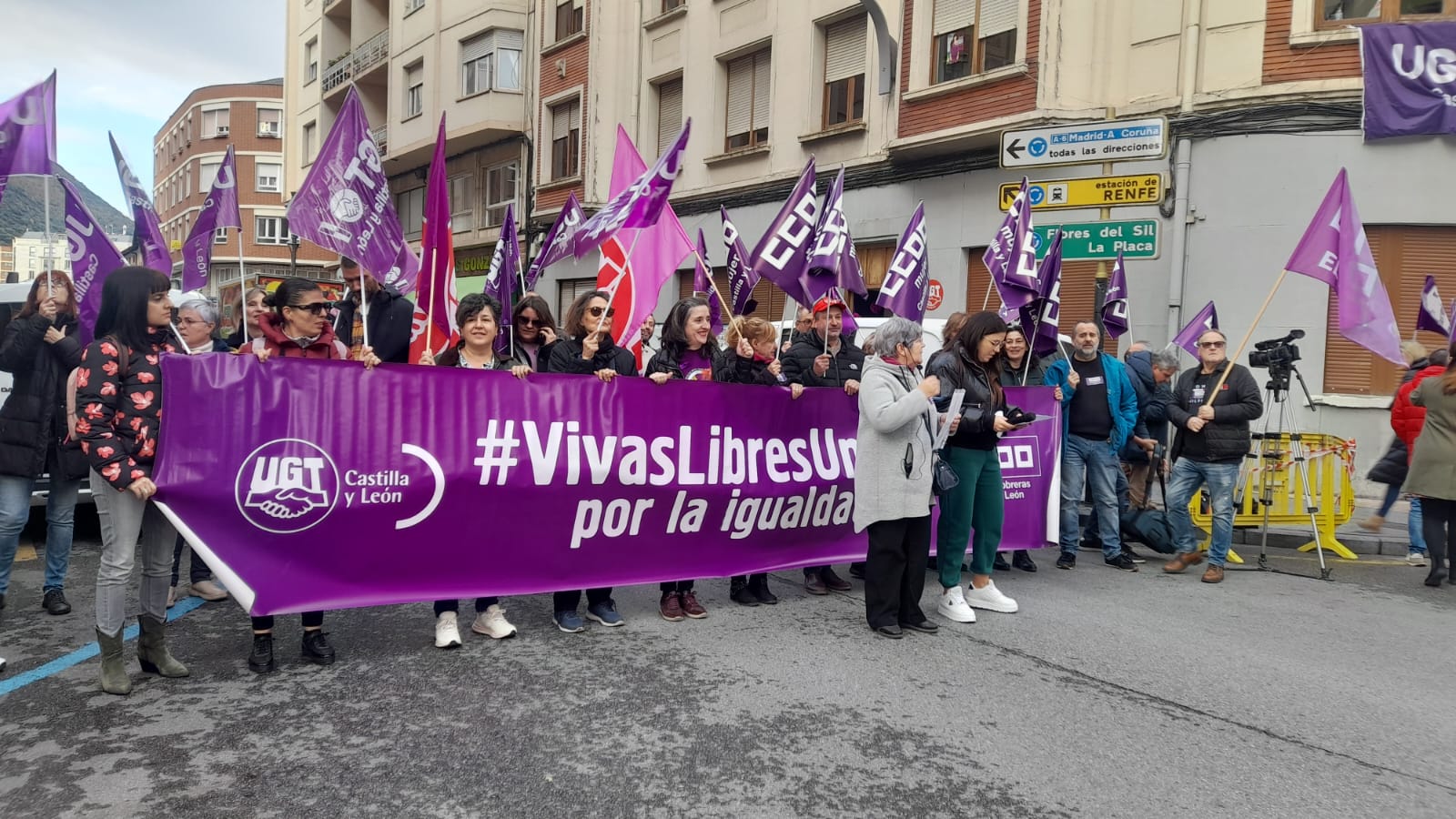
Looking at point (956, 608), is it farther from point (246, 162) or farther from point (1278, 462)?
point (246, 162)

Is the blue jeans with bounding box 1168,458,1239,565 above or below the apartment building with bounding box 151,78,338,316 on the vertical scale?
below

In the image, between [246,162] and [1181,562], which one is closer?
[1181,562]

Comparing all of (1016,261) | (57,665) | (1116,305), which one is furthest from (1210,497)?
(57,665)

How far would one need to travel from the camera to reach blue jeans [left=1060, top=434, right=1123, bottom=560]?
25.8 ft

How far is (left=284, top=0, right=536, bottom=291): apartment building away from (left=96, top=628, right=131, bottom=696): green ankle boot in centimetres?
1835

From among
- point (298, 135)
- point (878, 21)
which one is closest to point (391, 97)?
→ point (298, 135)

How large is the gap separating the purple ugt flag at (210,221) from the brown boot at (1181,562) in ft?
23.8

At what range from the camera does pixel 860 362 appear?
6977mm

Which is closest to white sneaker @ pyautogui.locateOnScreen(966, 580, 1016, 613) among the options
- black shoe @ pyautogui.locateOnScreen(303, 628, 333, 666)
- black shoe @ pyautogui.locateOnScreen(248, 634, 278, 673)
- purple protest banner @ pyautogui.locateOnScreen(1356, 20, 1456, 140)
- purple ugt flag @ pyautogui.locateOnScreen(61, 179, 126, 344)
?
black shoe @ pyautogui.locateOnScreen(303, 628, 333, 666)

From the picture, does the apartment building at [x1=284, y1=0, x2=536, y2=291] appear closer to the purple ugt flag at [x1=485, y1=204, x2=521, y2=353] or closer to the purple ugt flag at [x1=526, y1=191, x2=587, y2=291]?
the purple ugt flag at [x1=485, y1=204, x2=521, y2=353]

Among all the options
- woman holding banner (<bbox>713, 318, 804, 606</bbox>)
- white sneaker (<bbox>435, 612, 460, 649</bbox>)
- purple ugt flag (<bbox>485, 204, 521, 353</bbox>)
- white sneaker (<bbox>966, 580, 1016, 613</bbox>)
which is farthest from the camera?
purple ugt flag (<bbox>485, 204, 521, 353</bbox>)

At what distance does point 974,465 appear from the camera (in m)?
5.99

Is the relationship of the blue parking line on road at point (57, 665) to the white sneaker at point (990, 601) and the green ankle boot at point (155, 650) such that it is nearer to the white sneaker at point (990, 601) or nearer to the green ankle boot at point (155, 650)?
the green ankle boot at point (155, 650)

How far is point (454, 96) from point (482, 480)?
2428 cm
